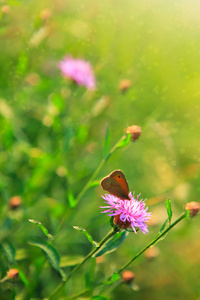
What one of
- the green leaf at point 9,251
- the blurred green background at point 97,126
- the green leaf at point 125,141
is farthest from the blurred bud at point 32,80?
the green leaf at point 9,251

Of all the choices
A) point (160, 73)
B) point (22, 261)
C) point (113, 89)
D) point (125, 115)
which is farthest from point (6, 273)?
point (160, 73)

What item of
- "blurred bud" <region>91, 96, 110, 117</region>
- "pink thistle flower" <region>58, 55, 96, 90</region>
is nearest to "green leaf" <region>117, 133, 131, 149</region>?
"blurred bud" <region>91, 96, 110, 117</region>

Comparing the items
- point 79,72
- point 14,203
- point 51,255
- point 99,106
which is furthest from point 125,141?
point 79,72

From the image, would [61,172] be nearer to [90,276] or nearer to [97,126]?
[97,126]

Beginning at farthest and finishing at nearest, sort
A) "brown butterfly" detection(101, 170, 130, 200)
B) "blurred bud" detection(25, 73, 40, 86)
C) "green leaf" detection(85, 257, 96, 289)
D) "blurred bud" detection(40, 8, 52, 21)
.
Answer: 1. "blurred bud" detection(25, 73, 40, 86)
2. "blurred bud" detection(40, 8, 52, 21)
3. "green leaf" detection(85, 257, 96, 289)
4. "brown butterfly" detection(101, 170, 130, 200)

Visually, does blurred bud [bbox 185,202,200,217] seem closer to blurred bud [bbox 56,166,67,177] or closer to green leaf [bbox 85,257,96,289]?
green leaf [bbox 85,257,96,289]

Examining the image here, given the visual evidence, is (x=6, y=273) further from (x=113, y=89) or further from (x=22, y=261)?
(x=113, y=89)
